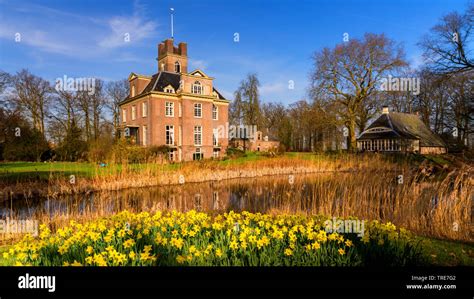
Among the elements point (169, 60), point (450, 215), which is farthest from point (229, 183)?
point (169, 60)

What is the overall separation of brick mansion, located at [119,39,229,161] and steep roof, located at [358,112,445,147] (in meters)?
19.9

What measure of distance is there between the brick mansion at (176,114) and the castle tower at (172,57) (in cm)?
175

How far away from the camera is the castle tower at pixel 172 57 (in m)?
34.2

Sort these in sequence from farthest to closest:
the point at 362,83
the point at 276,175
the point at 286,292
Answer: the point at 362,83, the point at 276,175, the point at 286,292

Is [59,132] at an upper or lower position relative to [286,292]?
upper

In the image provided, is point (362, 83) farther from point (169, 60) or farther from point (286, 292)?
point (286, 292)

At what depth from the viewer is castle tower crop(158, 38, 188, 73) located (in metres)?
34.2

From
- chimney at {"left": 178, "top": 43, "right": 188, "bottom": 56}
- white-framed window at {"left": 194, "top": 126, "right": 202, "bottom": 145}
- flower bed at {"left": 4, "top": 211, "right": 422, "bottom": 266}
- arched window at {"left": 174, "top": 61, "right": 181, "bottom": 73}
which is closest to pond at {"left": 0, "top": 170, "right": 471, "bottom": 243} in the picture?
flower bed at {"left": 4, "top": 211, "right": 422, "bottom": 266}

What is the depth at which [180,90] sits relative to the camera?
2955 cm

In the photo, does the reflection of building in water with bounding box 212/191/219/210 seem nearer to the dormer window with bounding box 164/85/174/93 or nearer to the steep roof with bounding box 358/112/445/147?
the dormer window with bounding box 164/85/174/93

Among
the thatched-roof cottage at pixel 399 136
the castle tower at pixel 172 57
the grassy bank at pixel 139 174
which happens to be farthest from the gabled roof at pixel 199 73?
the thatched-roof cottage at pixel 399 136

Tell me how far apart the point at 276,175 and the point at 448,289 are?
15.1 m

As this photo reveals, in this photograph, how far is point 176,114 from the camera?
1187 inches

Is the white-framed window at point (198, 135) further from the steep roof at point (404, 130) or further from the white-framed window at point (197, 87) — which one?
the steep roof at point (404, 130)
